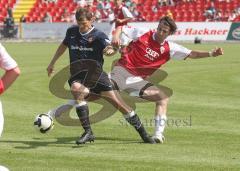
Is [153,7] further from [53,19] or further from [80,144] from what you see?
[80,144]

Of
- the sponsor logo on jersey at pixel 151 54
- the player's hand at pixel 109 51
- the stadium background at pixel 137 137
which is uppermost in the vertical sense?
the player's hand at pixel 109 51

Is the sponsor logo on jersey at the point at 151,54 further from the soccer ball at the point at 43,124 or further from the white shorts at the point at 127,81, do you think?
the soccer ball at the point at 43,124

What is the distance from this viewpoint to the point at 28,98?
15.0m

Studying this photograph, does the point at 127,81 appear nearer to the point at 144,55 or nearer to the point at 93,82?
the point at 144,55

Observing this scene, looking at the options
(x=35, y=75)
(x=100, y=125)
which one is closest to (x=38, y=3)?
(x=35, y=75)

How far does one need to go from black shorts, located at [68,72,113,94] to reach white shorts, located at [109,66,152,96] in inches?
19.4

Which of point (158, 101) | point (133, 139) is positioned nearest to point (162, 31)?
point (158, 101)

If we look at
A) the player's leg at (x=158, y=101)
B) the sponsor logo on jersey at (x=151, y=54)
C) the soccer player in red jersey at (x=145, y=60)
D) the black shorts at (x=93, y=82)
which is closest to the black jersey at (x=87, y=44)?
the black shorts at (x=93, y=82)

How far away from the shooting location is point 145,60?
10164mm

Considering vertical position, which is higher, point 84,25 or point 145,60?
point 84,25

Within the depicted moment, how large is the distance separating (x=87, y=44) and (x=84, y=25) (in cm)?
31

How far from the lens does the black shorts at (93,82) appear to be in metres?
9.71

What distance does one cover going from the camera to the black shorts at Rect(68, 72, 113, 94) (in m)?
9.71

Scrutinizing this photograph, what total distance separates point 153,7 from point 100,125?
38550mm
